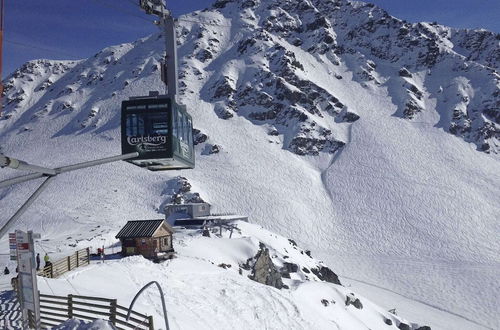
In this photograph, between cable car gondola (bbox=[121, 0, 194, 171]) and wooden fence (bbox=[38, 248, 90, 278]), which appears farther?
wooden fence (bbox=[38, 248, 90, 278])

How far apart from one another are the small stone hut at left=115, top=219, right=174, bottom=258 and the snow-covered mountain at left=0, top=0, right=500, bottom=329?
11.0m

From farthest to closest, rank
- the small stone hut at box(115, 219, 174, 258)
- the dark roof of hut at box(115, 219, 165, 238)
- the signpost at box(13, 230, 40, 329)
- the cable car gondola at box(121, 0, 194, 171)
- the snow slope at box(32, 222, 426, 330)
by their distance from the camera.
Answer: the dark roof of hut at box(115, 219, 165, 238) < the small stone hut at box(115, 219, 174, 258) < the snow slope at box(32, 222, 426, 330) < the cable car gondola at box(121, 0, 194, 171) < the signpost at box(13, 230, 40, 329)

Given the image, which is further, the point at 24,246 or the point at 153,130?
the point at 153,130

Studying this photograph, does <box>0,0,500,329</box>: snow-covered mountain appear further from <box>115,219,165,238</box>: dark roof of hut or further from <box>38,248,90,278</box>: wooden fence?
<box>38,248,90,278</box>: wooden fence

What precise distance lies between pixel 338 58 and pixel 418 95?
28810 mm

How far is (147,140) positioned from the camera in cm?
1716

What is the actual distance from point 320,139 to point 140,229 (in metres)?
80.7

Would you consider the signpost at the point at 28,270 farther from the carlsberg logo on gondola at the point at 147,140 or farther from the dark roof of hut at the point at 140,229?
the dark roof of hut at the point at 140,229

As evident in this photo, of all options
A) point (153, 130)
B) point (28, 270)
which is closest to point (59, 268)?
point (153, 130)

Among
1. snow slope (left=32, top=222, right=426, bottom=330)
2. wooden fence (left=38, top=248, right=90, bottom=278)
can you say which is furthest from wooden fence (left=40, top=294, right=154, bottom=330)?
wooden fence (left=38, top=248, right=90, bottom=278)

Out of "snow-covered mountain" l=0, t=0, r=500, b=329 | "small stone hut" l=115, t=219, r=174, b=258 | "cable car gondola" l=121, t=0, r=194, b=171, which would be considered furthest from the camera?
"snow-covered mountain" l=0, t=0, r=500, b=329

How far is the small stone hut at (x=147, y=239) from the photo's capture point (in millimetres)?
37781

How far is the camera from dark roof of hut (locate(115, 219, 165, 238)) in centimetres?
3816

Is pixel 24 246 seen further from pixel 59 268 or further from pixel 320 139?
pixel 320 139
